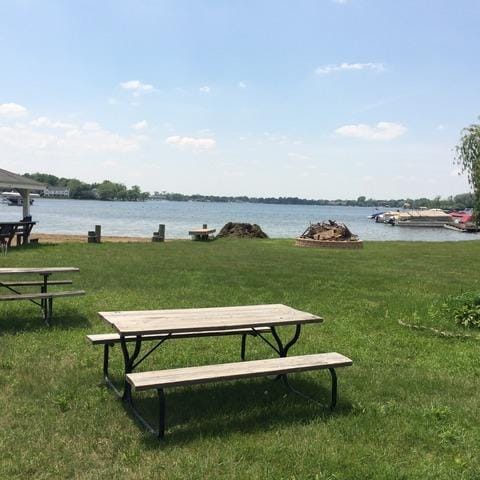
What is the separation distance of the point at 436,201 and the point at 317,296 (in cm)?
15127

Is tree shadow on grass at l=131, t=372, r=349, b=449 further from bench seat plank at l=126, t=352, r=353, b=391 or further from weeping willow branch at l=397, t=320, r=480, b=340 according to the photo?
weeping willow branch at l=397, t=320, r=480, b=340

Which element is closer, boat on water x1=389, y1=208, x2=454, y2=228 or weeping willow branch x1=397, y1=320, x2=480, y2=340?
weeping willow branch x1=397, y1=320, x2=480, y2=340

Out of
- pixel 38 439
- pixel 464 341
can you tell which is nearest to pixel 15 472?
pixel 38 439

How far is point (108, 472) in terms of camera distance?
3400mm

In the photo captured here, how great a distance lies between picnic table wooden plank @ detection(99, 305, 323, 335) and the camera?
4.41m

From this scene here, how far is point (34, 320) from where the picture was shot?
24.4 feet

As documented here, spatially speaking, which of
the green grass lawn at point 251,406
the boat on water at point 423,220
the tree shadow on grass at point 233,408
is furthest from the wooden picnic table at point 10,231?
the boat on water at point 423,220

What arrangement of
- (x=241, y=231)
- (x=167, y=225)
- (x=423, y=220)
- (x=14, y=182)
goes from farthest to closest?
(x=423, y=220) → (x=167, y=225) → (x=241, y=231) → (x=14, y=182)

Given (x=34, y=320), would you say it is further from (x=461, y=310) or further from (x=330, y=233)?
(x=330, y=233)

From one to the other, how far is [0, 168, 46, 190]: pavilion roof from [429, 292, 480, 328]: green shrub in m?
15.4

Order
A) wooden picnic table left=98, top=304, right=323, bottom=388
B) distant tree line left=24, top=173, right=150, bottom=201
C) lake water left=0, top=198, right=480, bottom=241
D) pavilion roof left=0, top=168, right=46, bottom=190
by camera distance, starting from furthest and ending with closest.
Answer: distant tree line left=24, top=173, right=150, bottom=201, lake water left=0, top=198, right=480, bottom=241, pavilion roof left=0, top=168, right=46, bottom=190, wooden picnic table left=98, top=304, right=323, bottom=388

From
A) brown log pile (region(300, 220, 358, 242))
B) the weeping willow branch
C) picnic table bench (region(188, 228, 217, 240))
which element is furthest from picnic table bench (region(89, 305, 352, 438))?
picnic table bench (region(188, 228, 217, 240))

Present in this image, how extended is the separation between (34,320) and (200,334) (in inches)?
129

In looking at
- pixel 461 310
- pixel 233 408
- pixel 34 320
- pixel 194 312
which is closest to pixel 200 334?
pixel 194 312
